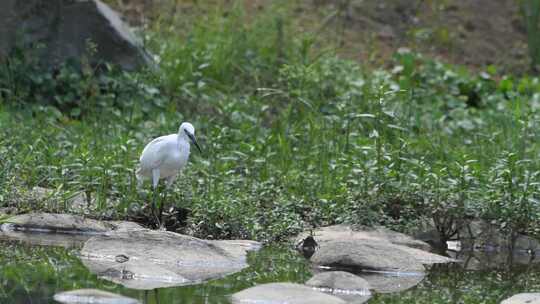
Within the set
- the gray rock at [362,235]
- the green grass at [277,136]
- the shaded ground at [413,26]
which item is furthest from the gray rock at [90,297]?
the shaded ground at [413,26]

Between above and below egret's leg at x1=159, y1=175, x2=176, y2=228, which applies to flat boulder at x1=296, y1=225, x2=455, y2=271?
below

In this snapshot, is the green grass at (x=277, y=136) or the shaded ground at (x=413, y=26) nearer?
the green grass at (x=277, y=136)

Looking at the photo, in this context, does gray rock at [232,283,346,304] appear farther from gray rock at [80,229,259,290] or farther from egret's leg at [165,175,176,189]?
egret's leg at [165,175,176,189]

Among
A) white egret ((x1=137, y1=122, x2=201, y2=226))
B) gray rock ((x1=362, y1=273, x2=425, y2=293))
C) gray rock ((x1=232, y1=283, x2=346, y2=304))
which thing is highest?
white egret ((x1=137, y1=122, x2=201, y2=226))

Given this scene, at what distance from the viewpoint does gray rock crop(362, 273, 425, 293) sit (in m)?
6.69

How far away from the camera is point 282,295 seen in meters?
6.00

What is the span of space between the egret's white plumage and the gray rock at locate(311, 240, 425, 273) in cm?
132

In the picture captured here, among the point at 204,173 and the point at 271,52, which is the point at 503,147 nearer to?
the point at 204,173

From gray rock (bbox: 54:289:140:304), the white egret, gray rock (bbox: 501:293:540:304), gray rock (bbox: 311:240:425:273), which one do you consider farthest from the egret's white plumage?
gray rock (bbox: 501:293:540:304)

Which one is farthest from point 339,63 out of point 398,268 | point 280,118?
point 398,268

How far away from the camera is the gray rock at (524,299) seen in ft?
20.3

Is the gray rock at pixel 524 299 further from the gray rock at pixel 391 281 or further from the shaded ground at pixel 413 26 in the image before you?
the shaded ground at pixel 413 26

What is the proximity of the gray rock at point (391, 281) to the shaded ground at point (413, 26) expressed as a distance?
6.19 metres

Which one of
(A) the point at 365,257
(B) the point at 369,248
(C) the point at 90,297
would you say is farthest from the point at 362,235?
(C) the point at 90,297
